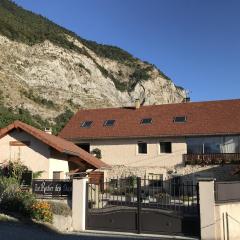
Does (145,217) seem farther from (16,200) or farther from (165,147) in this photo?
(165,147)

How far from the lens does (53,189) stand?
20.1 m

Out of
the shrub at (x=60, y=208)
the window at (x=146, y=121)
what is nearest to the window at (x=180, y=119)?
the window at (x=146, y=121)

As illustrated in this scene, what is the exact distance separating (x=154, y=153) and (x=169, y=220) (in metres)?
21.3

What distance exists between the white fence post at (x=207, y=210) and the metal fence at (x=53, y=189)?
592cm

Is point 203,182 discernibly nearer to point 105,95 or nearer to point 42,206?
point 42,206

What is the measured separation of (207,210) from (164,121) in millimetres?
24446

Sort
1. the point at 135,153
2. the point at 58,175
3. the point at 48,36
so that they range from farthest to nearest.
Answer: the point at 48,36 → the point at 135,153 → the point at 58,175

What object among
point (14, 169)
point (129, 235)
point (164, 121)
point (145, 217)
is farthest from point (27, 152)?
point (164, 121)

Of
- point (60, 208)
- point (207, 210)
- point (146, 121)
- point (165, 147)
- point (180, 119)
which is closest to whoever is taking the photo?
point (207, 210)

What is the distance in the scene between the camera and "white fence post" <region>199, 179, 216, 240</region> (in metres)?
16.5

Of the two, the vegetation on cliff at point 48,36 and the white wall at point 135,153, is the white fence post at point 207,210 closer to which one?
the white wall at point 135,153

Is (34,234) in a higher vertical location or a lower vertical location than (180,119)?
lower

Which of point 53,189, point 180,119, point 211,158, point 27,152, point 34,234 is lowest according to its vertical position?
point 34,234

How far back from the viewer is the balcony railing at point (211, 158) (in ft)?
119
